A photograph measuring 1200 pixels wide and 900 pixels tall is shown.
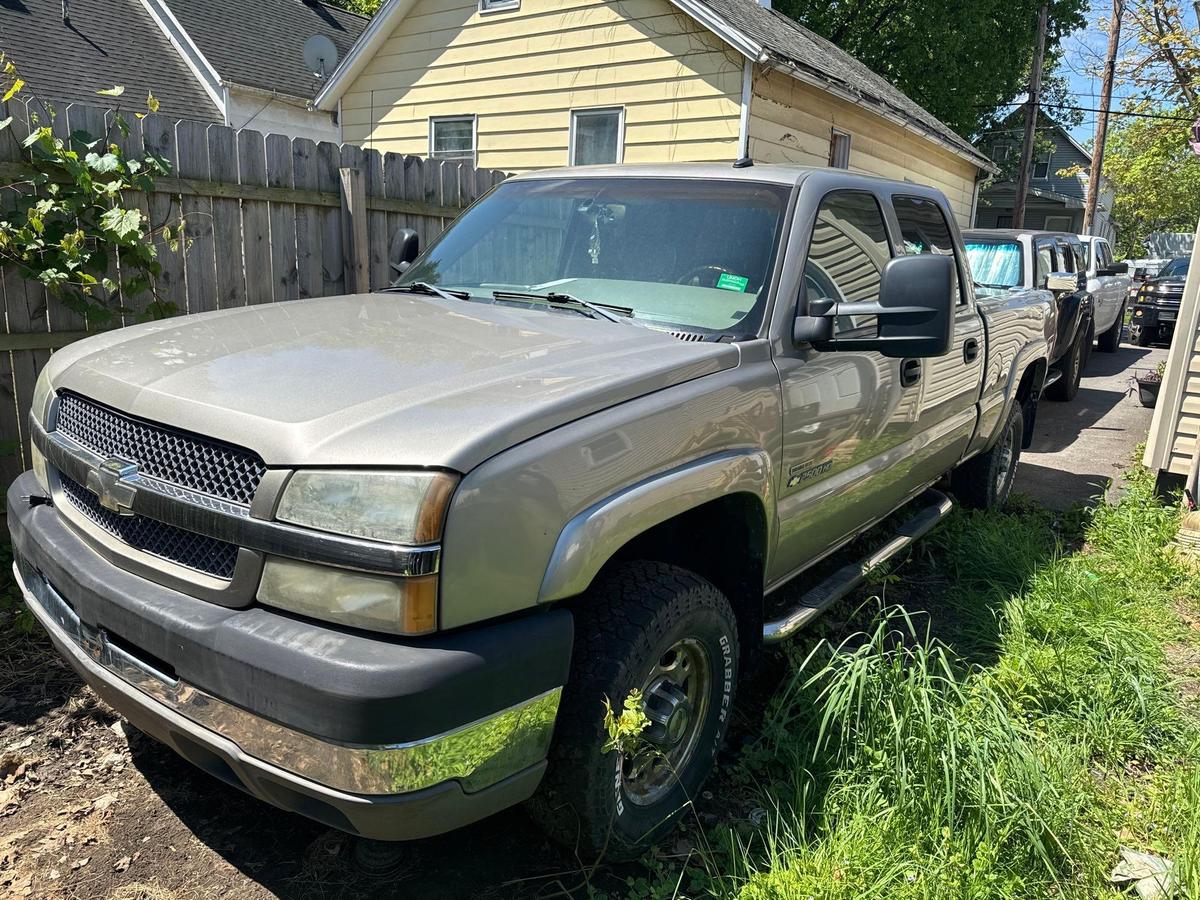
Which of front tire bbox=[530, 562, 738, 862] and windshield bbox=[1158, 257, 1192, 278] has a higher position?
windshield bbox=[1158, 257, 1192, 278]

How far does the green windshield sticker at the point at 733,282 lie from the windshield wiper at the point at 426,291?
0.95 metres

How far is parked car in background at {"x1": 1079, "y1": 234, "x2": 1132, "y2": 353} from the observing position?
12526 mm

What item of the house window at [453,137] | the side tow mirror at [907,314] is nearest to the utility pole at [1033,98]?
the house window at [453,137]

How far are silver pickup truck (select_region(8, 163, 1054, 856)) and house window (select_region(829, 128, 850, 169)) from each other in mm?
9795

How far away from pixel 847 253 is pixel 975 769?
1.88 meters

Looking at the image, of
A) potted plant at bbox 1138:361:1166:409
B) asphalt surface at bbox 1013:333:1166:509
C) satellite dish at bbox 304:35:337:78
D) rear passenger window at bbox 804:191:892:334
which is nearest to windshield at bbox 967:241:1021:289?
asphalt surface at bbox 1013:333:1166:509

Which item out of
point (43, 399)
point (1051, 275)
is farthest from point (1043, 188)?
point (43, 399)

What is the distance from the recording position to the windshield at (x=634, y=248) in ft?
9.83

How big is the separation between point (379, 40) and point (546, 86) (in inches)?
133

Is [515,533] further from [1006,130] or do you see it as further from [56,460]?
[1006,130]

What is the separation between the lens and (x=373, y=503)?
1843 mm

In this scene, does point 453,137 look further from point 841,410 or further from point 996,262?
point 841,410

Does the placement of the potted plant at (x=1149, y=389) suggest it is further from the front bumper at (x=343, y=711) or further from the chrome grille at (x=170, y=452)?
the chrome grille at (x=170, y=452)

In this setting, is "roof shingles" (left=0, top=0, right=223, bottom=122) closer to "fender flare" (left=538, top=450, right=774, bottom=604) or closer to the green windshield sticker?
the green windshield sticker
